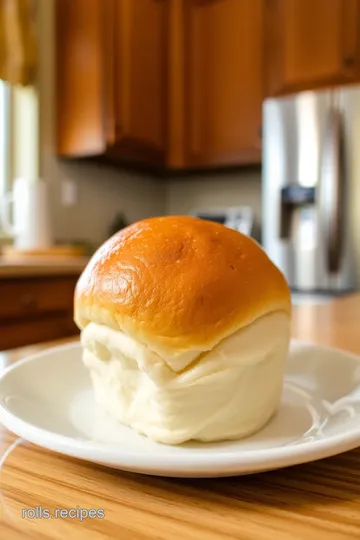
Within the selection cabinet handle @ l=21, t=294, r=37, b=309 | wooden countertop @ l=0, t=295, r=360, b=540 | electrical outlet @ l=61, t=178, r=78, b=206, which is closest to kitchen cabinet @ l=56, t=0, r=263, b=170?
electrical outlet @ l=61, t=178, r=78, b=206

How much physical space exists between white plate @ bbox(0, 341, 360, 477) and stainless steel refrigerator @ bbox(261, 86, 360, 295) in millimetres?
1834

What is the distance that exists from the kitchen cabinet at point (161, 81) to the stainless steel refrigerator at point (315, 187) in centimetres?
35

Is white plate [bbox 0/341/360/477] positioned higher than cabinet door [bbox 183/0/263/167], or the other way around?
cabinet door [bbox 183/0/263/167]

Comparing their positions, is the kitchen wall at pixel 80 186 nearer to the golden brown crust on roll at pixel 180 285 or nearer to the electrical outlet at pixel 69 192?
the electrical outlet at pixel 69 192

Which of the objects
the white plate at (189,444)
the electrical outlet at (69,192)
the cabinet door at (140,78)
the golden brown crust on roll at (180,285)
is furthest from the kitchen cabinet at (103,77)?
the golden brown crust on roll at (180,285)

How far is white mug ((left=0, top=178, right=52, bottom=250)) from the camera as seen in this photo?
2.39 meters

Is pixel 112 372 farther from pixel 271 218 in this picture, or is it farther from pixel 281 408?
pixel 271 218

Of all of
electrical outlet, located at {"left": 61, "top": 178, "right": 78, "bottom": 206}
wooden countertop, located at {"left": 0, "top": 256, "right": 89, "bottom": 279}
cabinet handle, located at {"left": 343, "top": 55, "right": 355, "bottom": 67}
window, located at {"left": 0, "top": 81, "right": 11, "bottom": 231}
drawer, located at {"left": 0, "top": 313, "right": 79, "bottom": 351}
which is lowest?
drawer, located at {"left": 0, "top": 313, "right": 79, "bottom": 351}

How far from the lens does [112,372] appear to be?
47 cm

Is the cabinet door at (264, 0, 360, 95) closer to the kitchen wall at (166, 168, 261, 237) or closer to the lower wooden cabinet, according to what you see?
the kitchen wall at (166, 168, 261, 237)

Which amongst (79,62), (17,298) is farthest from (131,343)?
(79,62)

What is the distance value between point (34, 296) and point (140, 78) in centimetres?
141

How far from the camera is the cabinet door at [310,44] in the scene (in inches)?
99.7

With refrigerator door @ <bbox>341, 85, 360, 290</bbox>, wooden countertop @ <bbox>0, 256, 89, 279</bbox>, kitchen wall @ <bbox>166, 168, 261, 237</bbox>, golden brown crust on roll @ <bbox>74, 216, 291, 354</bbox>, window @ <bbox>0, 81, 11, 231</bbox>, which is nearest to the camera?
golden brown crust on roll @ <bbox>74, 216, 291, 354</bbox>
